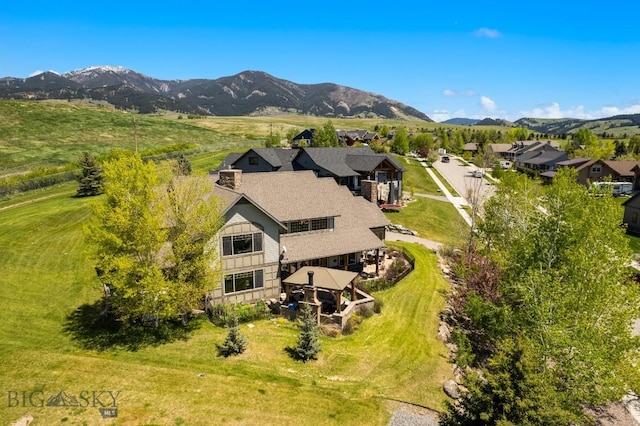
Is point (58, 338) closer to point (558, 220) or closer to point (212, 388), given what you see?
point (212, 388)

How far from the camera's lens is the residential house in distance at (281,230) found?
28.0 meters

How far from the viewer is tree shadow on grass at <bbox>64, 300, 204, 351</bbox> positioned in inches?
881

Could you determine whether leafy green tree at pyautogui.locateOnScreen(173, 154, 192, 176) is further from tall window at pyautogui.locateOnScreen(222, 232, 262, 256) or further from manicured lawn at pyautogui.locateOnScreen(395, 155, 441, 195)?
manicured lawn at pyautogui.locateOnScreen(395, 155, 441, 195)

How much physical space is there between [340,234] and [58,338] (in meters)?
21.6

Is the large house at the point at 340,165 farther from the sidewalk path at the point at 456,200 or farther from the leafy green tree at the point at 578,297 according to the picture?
the leafy green tree at the point at 578,297

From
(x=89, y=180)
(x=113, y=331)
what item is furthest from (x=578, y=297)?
(x=89, y=180)

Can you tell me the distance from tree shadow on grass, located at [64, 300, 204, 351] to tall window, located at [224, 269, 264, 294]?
3217 millimetres

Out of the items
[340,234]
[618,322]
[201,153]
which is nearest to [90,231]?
[340,234]

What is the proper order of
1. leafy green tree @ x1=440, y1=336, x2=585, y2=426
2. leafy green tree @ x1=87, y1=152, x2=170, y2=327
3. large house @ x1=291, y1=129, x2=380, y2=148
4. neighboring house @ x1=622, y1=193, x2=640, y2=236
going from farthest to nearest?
1. large house @ x1=291, y1=129, x2=380, y2=148
2. neighboring house @ x1=622, y1=193, x2=640, y2=236
3. leafy green tree @ x1=87, y1=152, x2=170, y2=327
4. leafy green tree @ x1=440, y1=336, x2=585, y2=426

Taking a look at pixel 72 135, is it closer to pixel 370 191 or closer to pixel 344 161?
pixel 344 161

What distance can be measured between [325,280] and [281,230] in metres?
5.63

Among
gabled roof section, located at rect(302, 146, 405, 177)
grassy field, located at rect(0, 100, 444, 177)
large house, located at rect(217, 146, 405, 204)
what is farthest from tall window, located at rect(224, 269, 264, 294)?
grassy field, located at rect(0, 100, 444, 177)

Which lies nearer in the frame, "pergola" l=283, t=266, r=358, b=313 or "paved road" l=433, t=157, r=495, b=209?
"pergola" l=283, t=266, r=358, b=313

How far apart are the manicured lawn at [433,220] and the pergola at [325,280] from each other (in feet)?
70.7
